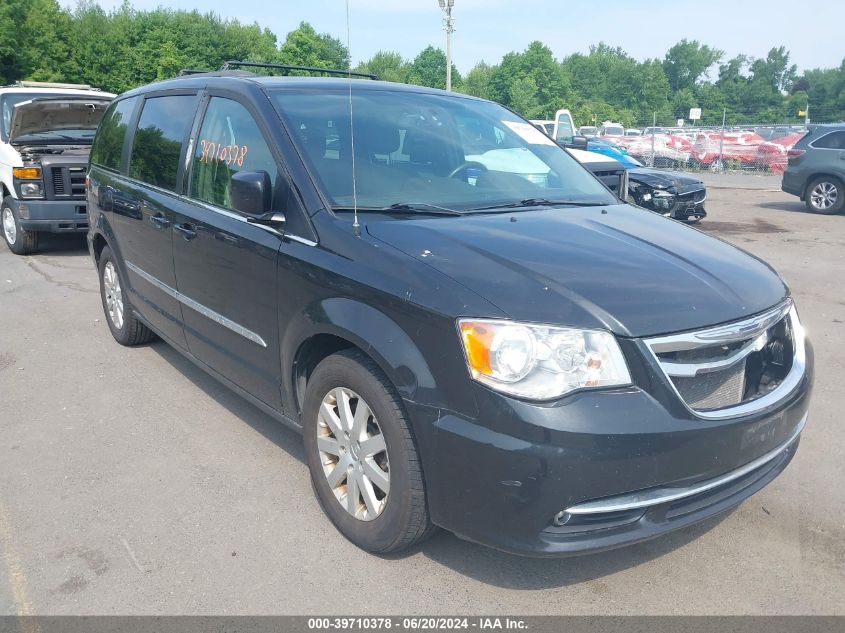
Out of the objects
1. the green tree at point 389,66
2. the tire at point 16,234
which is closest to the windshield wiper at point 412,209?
the tire at point 16,234

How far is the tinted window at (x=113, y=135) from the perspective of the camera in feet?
17.4

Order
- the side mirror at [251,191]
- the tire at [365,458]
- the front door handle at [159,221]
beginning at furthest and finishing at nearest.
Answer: the front door handle at [159,221] → the side mirror at [251,191] → the tire at [365,458]

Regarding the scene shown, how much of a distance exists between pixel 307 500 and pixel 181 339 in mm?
1451

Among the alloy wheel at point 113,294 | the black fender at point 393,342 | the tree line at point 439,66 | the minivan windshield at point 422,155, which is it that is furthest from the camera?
the tree line at point 439,66

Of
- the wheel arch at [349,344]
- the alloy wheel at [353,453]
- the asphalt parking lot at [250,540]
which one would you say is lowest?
the asphalt parking lot at [250,540]

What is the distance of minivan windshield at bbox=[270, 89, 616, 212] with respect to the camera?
11.1 ft

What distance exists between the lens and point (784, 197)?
18438 millimetres

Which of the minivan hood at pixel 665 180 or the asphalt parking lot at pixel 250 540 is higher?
the minivan hood at pixel 665 180

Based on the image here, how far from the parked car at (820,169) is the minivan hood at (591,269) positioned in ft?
42.8

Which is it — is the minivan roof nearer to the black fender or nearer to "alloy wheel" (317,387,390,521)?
the black fender

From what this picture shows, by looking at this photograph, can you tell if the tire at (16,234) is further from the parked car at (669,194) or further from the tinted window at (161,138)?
the parked car at (669,194)

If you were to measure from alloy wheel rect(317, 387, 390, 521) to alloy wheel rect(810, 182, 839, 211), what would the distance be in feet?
47.5
